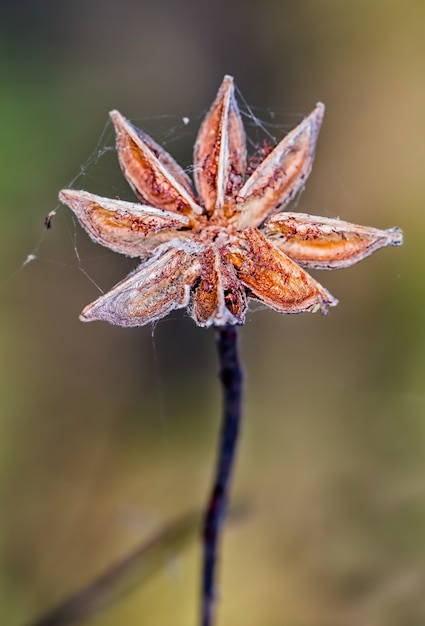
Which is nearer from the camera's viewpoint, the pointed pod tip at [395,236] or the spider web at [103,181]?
the pointed pod tip at [395,236]

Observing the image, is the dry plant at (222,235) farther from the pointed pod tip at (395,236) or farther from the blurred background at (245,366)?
the blurred background at (245,366)

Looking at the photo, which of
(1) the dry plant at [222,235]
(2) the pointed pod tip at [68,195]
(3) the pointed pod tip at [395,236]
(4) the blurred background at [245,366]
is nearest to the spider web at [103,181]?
(4) the blurred background at [245,366]

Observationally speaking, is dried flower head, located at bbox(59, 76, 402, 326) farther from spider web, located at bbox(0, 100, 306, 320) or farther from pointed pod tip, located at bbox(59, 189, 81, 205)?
spider web, located at bbox(0, 100, 306, 320)

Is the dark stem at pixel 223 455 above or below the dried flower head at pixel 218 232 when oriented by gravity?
below

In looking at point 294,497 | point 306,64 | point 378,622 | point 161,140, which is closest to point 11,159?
point 161,140

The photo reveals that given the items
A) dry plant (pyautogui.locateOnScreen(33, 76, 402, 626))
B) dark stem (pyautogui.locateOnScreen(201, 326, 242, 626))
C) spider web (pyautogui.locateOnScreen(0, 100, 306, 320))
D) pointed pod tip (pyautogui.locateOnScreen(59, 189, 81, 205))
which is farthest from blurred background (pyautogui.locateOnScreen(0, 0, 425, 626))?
pointed pod tip (pyautogui.locateOnScreen(59, 189, 81, 205))

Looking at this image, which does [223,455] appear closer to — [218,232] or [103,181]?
[218,232]

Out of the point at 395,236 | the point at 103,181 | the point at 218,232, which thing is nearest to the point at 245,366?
the point at 103,181
